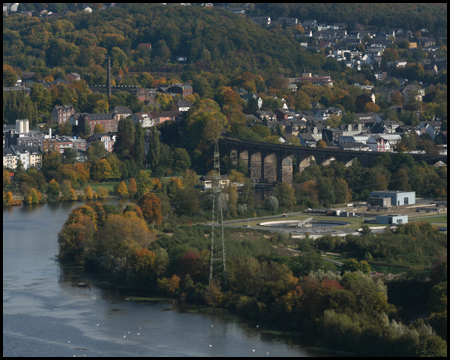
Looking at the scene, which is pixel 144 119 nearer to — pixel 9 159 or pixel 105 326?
pixel 9 159

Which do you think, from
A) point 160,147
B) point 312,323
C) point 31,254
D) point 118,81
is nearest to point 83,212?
point 31,254

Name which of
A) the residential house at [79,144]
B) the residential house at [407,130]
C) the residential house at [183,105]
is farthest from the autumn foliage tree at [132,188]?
the residential house at [183,105]

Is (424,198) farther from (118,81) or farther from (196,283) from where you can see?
(118,81)

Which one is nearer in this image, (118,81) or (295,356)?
(295,356)

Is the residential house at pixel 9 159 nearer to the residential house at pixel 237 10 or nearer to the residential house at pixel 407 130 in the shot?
the residential house at pixel 407 130

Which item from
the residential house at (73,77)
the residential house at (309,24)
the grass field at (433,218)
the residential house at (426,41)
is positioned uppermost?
the residential house at (309,24)

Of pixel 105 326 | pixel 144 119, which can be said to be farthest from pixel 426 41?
pixel 105 326

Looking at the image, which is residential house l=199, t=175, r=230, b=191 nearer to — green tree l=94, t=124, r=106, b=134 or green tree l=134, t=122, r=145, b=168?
green tree l=134, t=122, r=145, b=168
